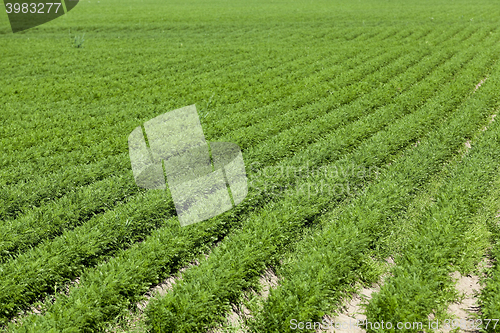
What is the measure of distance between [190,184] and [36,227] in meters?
3.42

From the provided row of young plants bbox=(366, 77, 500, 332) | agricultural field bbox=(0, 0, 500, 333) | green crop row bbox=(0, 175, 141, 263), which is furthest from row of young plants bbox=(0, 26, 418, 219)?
row of young plants bbox=(366, 77, 500, 332)

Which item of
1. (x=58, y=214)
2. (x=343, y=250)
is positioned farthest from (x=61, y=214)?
(x=343, y=250)

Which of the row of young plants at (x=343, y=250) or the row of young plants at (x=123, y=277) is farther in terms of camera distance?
the row of young plants at (x=343, y=250)

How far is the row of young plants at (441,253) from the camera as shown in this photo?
5.16 m

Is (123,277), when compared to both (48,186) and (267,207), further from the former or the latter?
(48,186)

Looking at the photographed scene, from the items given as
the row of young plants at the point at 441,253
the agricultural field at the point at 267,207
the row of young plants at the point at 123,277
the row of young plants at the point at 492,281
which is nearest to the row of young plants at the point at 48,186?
the agricultural field at the point at 267,207

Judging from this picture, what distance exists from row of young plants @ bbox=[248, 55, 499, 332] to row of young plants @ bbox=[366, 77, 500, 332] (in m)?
0.18

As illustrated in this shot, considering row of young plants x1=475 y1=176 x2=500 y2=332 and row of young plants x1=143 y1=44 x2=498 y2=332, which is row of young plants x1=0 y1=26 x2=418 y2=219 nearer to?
row of young plants x1=143 y1=44 x2=498 y2=332

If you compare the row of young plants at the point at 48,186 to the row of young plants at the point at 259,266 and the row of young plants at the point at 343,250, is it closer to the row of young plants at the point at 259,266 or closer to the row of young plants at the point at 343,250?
the row of young plants at the point at 259,266

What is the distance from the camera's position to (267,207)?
308 inches

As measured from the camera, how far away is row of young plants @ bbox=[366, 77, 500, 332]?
516 centimetres

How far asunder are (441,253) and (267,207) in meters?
3.53

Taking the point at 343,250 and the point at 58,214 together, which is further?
the point at 58,214

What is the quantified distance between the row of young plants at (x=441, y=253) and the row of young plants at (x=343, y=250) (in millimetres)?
178
